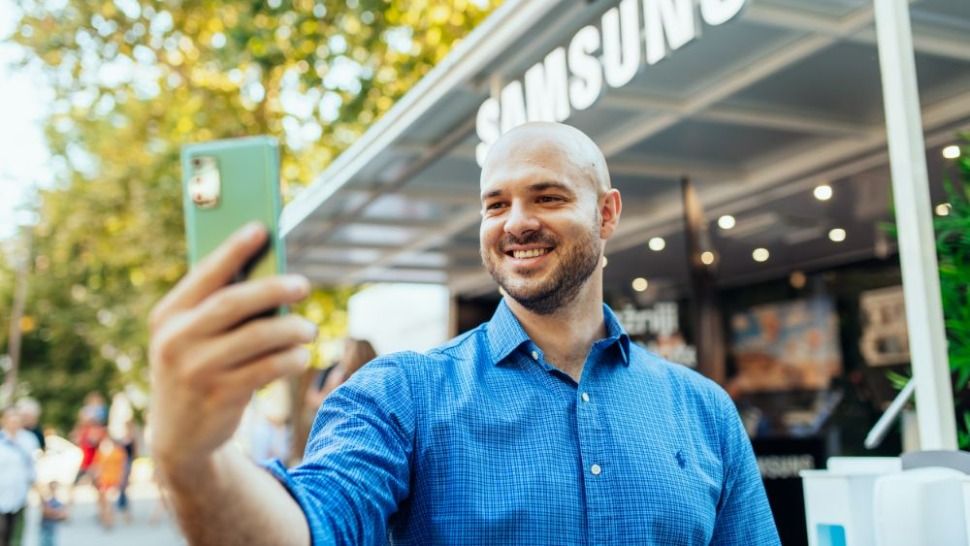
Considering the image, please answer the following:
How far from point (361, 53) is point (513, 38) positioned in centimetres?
780

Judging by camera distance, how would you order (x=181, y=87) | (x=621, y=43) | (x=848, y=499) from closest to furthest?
1. (x=848, y=499)
2. (x=621, y=43)
3. (x=181, y=87)

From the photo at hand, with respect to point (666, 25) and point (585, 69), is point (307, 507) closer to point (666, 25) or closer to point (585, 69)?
point (666, 25)

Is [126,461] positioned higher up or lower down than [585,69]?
lower down

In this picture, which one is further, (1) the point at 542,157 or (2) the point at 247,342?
(1) the point at 542,157

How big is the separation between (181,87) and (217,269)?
14172mm

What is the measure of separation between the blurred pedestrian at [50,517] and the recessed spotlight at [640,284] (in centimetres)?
708

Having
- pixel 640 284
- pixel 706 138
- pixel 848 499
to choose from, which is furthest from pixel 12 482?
pixel 848 499

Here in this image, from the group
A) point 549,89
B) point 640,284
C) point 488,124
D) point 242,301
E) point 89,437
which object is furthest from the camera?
point 89,437

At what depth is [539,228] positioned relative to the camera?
1.86 meters

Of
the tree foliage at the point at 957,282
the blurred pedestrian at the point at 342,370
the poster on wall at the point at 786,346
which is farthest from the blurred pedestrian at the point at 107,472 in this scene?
the tree foliage at the point at 957,282

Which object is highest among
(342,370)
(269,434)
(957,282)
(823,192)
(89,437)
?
(823,192)

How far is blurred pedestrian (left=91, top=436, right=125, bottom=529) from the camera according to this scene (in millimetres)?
15539

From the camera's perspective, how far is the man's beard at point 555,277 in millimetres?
1868

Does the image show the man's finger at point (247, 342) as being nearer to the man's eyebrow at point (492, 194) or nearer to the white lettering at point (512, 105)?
the man's eyebrow at point (492, 194)
